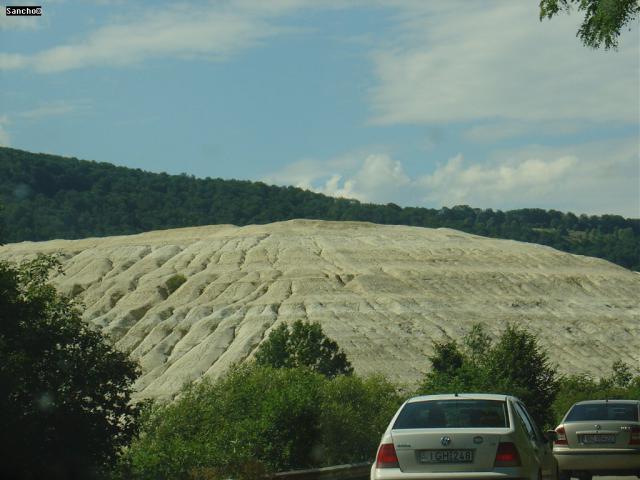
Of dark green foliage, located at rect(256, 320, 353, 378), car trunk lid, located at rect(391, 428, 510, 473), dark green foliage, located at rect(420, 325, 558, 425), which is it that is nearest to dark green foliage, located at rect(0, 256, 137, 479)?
car trunk lid, located at rect(391, 428, 510, 473)

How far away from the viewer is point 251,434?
23562mm

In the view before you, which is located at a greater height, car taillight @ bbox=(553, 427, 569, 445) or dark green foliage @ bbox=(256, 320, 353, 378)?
car taillight @ bbox=(553, 427, 569, 445)

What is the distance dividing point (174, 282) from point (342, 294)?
1640 cm

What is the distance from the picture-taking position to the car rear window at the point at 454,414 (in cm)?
1309

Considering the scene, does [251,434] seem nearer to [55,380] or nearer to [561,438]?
[55,380]

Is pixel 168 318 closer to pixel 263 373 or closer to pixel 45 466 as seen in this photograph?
pixel 263 373

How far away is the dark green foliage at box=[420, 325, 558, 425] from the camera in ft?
151

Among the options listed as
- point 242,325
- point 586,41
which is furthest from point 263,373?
point 242,325

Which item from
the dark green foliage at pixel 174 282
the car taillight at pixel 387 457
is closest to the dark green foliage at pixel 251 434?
the car taillight at pixel 387 457

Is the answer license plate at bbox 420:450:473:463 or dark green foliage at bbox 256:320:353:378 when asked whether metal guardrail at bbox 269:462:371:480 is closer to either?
license plate at bbox 420:450:473:463

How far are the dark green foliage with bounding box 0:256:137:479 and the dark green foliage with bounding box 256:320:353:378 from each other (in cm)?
4514

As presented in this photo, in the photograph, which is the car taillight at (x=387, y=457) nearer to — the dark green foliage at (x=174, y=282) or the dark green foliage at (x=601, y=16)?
the dark green foliage at (x=601, y=16)

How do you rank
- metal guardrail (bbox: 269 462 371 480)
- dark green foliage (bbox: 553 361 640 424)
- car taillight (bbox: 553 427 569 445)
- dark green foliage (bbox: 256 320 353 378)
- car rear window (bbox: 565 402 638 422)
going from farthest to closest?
dark green foliage (bbox: 256 320 353 378) < dark green foliage (bbox: 553 361 640 424) < car rear window (bbox: 565 402 638 422) < car taillight (bbox: 553 427 569 445) < metal guardrail (bbox: 269 462 371 480)

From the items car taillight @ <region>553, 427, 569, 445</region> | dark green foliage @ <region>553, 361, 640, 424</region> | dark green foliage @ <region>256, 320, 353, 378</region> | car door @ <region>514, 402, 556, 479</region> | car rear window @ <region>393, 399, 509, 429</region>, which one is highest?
car rear window @ <region>393, 399, 509, 429</region>
